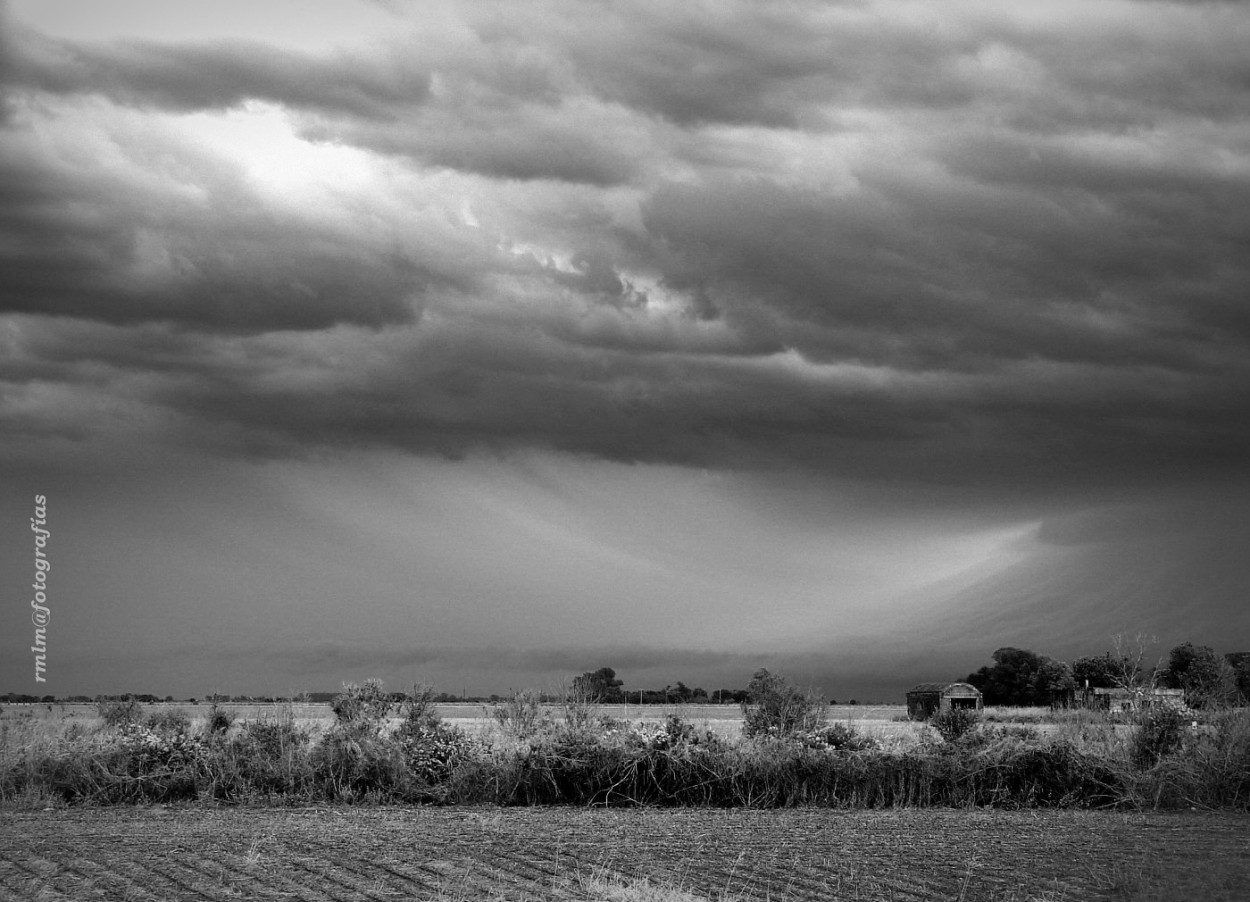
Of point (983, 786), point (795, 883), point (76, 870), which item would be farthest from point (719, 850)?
point (983, 786)

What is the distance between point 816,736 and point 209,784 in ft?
43.1

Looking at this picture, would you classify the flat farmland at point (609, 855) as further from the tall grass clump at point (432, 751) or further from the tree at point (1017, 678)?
the tree at point (1017, 678)

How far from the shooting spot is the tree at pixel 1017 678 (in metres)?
108

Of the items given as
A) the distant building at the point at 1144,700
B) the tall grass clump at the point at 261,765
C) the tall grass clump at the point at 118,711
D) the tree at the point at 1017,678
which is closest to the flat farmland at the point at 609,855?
the tall grass clump at the point at 261,765

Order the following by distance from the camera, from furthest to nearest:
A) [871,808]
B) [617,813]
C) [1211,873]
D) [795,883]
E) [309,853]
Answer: [871,808] → [617,813] → [309,853] → [795,883] → [1211,873]

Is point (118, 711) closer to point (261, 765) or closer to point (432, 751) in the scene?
point (261, 765)

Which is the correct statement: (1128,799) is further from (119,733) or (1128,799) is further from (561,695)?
(119,733)

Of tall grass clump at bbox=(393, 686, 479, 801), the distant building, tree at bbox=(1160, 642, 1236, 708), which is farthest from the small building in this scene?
tall grass clump at bbox=(393, 686, 479, 801)

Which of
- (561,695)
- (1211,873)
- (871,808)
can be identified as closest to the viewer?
(1211,873)

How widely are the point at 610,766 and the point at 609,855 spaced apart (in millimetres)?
8926

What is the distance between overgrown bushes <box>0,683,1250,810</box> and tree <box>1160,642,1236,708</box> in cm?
300

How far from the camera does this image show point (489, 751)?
→ 27250mm

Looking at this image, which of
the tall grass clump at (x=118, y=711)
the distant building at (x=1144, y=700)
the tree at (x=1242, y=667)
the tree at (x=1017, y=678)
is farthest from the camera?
the tree at (x=1017, y=678)

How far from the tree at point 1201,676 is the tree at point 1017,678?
13034mm
